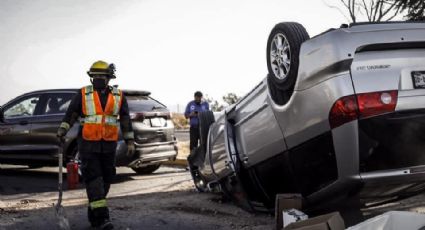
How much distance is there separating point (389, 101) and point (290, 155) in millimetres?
983

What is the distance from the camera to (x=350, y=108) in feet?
11.0

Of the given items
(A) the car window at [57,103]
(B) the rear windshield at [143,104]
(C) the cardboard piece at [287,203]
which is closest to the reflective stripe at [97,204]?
(C) the cardboard piece at [287,203]

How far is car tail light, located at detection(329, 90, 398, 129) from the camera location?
333cm

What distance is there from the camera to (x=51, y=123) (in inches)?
343

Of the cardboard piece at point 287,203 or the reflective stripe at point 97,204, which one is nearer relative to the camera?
the cardboard piece at point 287,203

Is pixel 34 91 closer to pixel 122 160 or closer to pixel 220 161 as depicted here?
pixel 122 160

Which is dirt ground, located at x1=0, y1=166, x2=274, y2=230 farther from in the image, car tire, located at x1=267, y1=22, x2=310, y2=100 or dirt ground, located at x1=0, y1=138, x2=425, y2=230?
car tire, located at x1=267, y1=22, x2=310, y2=100

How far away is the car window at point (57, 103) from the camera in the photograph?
879 cm

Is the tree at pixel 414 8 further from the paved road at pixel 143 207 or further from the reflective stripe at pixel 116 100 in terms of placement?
the reflective stripe at pixel 116 100

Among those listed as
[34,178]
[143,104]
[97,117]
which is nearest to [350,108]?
[97,117]

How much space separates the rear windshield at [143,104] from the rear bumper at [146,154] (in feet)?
2.19

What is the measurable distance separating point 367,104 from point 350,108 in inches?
4.9

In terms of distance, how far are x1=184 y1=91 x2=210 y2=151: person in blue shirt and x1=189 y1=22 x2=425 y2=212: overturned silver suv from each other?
6.73m

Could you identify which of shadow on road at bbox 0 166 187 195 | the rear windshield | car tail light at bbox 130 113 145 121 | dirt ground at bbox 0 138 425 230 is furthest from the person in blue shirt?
car tail light at bbox 130 113 145 121
